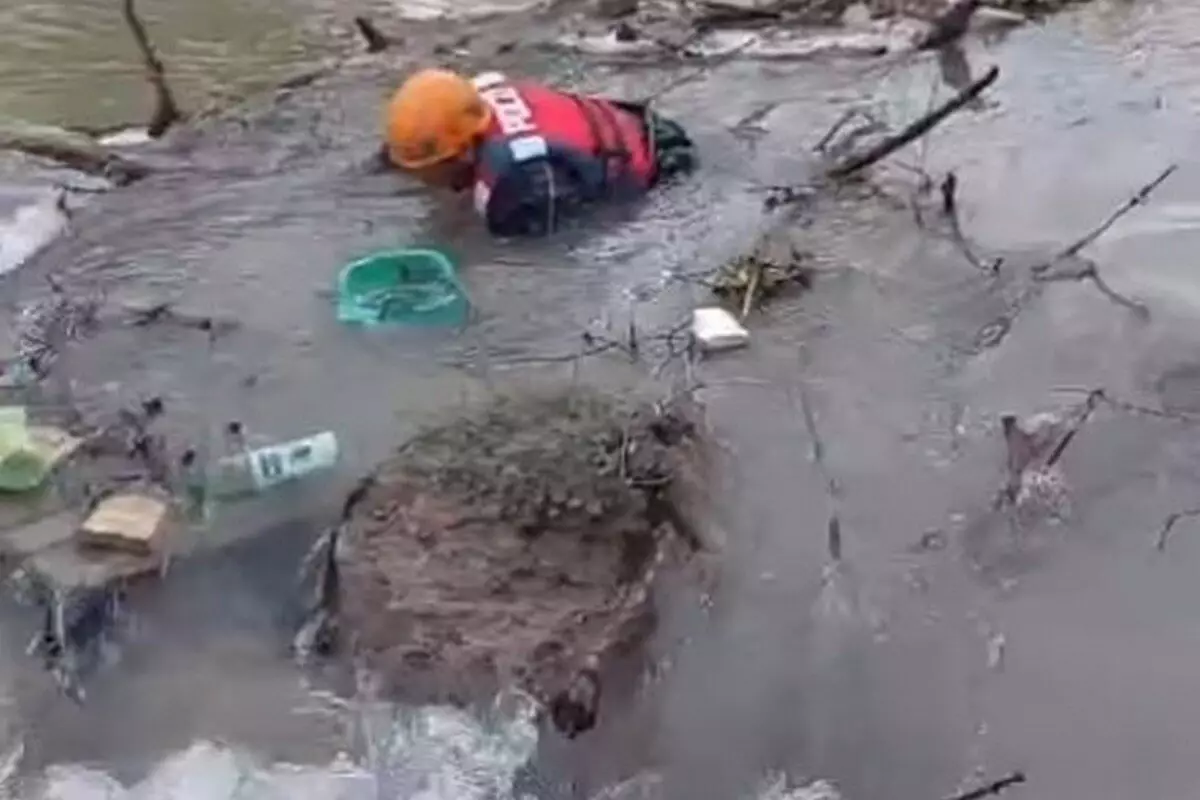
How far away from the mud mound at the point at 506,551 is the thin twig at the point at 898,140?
196cm

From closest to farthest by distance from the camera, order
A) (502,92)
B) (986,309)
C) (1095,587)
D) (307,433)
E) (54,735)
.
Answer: (54,735) < (1095,587) < (307,433) < (986,309) < (502,92)

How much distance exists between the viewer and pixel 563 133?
679 centimetres

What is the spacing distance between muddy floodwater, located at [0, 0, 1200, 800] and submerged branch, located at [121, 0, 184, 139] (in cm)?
13

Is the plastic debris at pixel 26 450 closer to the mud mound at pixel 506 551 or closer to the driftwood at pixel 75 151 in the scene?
the mud mound at pixel 506 551

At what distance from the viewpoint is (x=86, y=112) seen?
8.34 m

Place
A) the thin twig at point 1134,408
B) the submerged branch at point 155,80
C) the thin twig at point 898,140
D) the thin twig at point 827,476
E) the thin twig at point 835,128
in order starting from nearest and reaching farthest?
1. the thin twig at point 827,476
2. the thin twig at point 1134,408
3. the thin twig at point 898,140
4. the thin twig at point 835,128
5. the submerged branch at point 155,80

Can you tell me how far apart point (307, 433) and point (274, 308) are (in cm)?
84

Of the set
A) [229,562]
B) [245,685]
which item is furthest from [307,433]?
[245,685]

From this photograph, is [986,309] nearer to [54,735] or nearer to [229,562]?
[229,562]

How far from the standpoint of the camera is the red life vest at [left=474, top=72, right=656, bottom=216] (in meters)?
6.74

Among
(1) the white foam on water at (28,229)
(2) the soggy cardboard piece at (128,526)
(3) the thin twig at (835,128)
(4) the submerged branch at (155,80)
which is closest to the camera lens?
(2) the soggy cardboard piece at (128,526)

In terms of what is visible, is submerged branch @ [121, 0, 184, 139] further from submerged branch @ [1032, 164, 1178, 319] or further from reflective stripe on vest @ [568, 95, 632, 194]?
submerged branch @ [1032, 164, 1178, 319]

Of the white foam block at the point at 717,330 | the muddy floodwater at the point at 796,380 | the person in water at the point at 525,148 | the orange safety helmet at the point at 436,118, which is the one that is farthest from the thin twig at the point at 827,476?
the orange safety helmet at the point at 436,118

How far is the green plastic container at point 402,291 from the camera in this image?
251 inches
